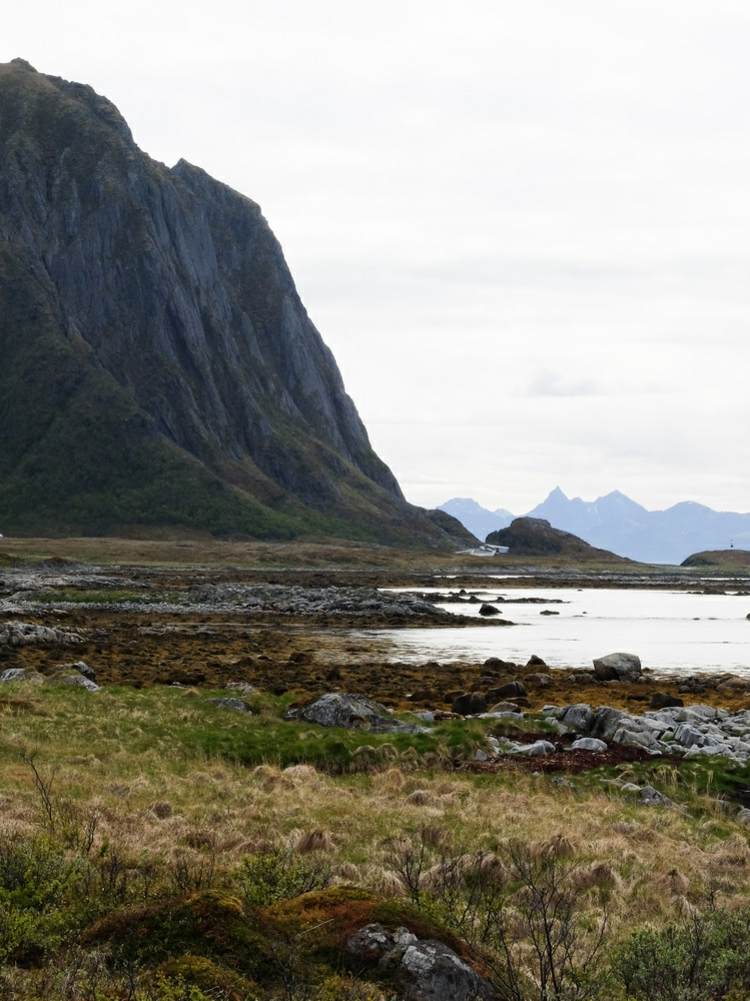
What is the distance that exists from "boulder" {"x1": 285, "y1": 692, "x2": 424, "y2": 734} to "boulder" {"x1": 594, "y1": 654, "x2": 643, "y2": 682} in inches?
666

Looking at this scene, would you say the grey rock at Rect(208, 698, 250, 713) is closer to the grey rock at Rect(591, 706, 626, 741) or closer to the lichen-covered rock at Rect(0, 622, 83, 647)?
the grey rock at Rect(591, 706, 626, 741)

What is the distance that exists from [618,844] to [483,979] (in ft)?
25.1

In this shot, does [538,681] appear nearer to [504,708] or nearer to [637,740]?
[504,708]

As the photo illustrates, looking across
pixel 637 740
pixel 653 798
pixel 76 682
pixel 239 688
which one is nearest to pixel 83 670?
pixel 76 682

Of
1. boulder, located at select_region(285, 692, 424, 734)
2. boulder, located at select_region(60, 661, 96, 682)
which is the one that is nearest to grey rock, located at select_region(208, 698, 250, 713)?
boulder, located at select_region(285, 692, 424, 734)

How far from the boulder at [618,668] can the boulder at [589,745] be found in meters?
16.8

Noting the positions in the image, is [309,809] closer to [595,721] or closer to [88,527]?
[595,721]

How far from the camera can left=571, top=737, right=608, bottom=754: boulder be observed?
2422 cm

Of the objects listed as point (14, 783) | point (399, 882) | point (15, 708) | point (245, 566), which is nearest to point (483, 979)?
point (399, 882)

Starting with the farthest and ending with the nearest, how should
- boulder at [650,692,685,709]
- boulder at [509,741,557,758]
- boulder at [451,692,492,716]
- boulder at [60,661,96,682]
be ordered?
boulder at [650,692,685,709]
boulder at [60,661,96,682]
boulder at [451,692,492,716]
boulder at [509,741,557,758]

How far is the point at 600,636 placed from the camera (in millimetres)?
63281

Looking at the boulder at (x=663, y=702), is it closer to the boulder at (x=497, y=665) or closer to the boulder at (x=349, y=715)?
the boulder at (x=497, y=665)

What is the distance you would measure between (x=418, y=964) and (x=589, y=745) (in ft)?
56.8

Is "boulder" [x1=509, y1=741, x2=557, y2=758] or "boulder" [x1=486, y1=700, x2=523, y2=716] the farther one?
"boulder" [x1=486, y1=700, x2=523, y2=716]
